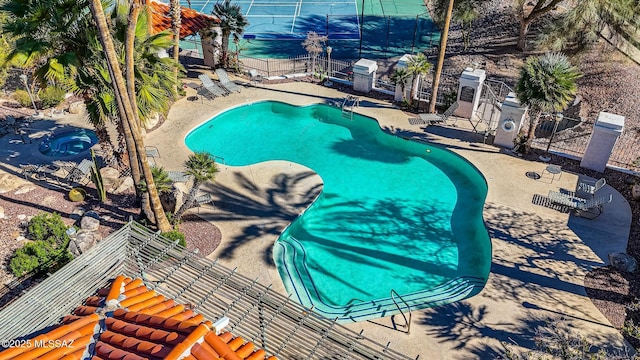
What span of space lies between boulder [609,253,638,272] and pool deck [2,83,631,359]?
1.27 feet

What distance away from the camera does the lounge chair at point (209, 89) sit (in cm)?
2507

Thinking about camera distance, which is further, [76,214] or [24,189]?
[24,189]

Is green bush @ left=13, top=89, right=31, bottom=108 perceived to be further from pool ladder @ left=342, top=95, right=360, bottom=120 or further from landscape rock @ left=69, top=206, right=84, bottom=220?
pool ladder @ left=342, top=95, right=360, bottom=120

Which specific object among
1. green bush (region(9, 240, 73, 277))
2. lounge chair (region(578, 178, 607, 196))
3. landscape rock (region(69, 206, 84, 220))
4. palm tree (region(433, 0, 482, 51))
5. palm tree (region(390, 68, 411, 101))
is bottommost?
green bush (region(9, 240, 73, 277))

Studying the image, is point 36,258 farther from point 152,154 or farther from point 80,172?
point 152,154

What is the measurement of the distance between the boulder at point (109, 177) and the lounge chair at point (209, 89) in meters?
7.47

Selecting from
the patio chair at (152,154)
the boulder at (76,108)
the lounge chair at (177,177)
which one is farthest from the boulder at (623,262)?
the boulder at (76,108)

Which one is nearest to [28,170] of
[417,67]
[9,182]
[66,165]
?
[9,182]

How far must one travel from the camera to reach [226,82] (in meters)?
A: 25.8

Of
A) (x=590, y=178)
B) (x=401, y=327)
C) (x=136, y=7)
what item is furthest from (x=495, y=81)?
(x=136, y=7)

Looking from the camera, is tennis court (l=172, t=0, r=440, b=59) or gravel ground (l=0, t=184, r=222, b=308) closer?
gravel ground (l=0, t=184, r=222, b=308)

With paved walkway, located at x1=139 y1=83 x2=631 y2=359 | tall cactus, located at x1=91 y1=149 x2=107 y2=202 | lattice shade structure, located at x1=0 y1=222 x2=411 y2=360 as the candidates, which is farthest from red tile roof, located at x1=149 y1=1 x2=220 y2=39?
lattice shade structure, located at x1=0 y1=222 x2=411 y2=360

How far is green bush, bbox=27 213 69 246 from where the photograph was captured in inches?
629

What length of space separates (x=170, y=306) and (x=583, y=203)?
15.3 meters
